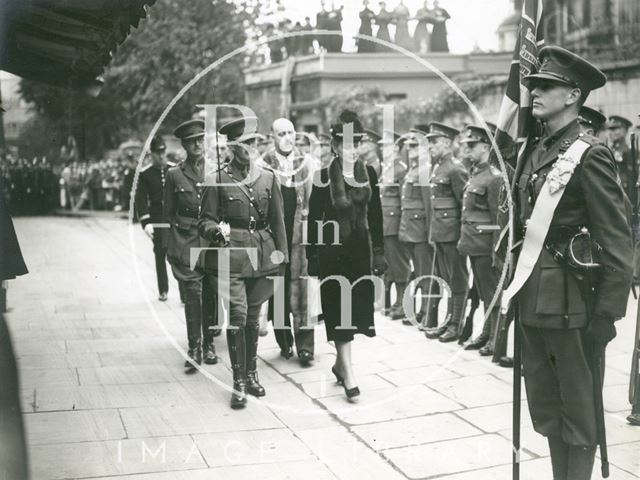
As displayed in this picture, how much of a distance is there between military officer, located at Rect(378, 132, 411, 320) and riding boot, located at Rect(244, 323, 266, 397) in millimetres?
3035

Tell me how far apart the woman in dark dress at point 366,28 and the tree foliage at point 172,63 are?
3.12 meters

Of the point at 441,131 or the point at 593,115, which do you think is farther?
the point at 441,131

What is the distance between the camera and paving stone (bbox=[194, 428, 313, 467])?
488 cm

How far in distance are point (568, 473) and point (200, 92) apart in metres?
22.3

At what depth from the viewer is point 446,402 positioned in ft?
19.7

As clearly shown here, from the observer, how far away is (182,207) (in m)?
7.48

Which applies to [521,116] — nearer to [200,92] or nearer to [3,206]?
[3,206]

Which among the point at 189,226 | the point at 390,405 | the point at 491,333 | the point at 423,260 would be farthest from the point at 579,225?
the point at 423,260

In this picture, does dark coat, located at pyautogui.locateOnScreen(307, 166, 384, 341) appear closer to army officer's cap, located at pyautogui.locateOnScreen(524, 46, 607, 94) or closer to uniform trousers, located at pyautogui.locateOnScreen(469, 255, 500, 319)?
uniform trousers, located at pyautogui.locateOnScreen(469, 255, 500, 319)

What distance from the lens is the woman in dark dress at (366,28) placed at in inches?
685

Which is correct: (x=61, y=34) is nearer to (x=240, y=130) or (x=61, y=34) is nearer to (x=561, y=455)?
(x=240, y=130)

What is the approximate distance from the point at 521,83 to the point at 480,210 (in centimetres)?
296

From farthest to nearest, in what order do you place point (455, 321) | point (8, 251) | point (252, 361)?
1. point (455, 321)
2. point (252, 361)
3. point (8, 251)

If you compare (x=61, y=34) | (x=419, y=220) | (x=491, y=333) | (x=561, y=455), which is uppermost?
(x=61, y=34)
